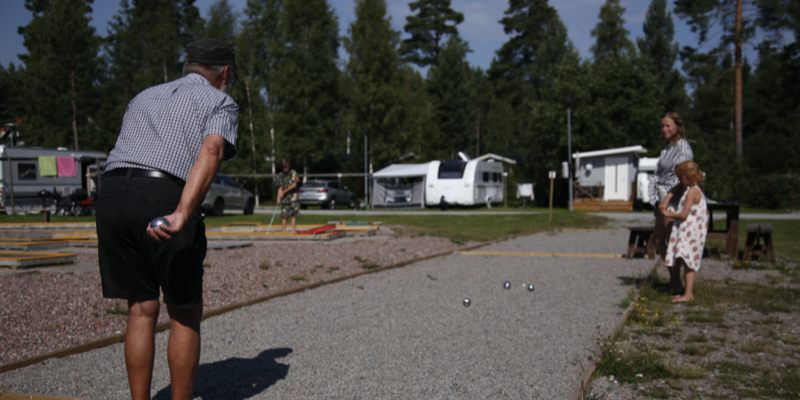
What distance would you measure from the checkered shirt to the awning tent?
24788 mm

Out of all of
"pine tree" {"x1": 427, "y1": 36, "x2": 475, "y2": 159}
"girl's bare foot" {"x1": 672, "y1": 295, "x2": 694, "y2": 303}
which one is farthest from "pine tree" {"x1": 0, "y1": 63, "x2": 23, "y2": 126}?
"girl's bare foot" {"x1": 672, "y1": 295, "x2": 694, "y2": 303}

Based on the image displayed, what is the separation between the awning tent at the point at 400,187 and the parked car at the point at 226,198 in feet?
25.6

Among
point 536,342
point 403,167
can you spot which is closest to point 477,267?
point 536,342

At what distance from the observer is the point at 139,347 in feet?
7.77

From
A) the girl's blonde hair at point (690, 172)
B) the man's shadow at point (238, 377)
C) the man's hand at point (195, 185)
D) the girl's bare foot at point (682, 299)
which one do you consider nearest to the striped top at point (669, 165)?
the girl's blonde hair at point (690, 172)

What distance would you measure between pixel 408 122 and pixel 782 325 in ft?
109

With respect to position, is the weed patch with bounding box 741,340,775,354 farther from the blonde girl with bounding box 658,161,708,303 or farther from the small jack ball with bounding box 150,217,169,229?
the small jack ball with bounding box 150,217,169,229

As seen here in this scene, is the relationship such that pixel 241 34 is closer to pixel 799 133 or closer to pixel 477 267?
pixel 477 267

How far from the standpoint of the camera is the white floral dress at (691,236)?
18.5 ft

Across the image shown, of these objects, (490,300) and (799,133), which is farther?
(799,133)

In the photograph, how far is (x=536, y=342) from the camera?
4.20m

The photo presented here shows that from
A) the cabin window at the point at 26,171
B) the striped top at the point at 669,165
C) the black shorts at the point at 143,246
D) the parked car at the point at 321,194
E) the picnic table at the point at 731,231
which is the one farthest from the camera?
the parked car at the point at 321,194

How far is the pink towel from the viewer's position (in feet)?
69.3

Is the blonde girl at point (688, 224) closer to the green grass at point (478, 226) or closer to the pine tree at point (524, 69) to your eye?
the green grass at point (478, 226)
